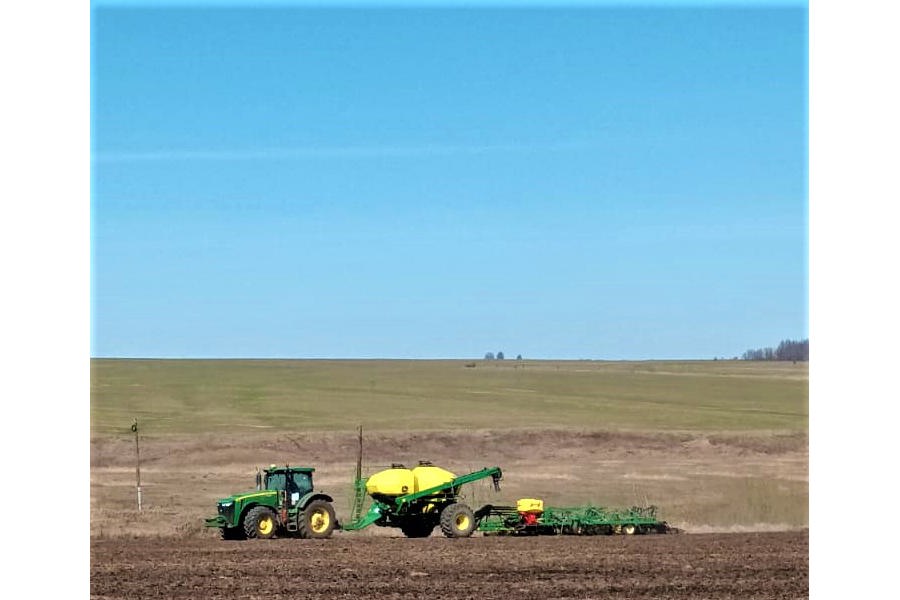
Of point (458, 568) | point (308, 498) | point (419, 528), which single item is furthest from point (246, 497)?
point (458, 568)

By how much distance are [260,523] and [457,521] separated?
3.61 meters

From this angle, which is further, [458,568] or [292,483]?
[292,483]

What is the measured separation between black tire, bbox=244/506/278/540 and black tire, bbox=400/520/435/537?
2606 mm

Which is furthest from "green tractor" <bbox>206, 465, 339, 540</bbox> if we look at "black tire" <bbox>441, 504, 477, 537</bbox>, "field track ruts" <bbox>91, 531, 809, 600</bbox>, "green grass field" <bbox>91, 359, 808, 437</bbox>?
"green grass field" <bbox>91, 359, 808, 437</bbox>

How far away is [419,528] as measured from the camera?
896 inches

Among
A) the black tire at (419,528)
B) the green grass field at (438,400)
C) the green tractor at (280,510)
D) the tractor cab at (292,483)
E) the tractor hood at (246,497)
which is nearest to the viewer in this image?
the green tractor at (280,510)

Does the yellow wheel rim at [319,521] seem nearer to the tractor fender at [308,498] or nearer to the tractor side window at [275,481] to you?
the tractor fender at [308,498]

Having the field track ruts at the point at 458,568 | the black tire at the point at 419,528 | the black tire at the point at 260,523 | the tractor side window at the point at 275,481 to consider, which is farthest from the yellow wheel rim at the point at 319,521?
A: the black tire at the point at 419,528

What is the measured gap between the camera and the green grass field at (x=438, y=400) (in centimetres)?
6084

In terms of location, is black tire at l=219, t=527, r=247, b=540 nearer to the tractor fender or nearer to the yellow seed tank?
the tractor fender

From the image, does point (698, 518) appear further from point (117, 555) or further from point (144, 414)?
point (144, 414)

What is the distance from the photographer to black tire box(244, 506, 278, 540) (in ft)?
69.2

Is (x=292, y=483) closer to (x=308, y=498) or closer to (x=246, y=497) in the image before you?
(x=308, y=498)

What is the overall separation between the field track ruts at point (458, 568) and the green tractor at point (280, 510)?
1.86 feet
